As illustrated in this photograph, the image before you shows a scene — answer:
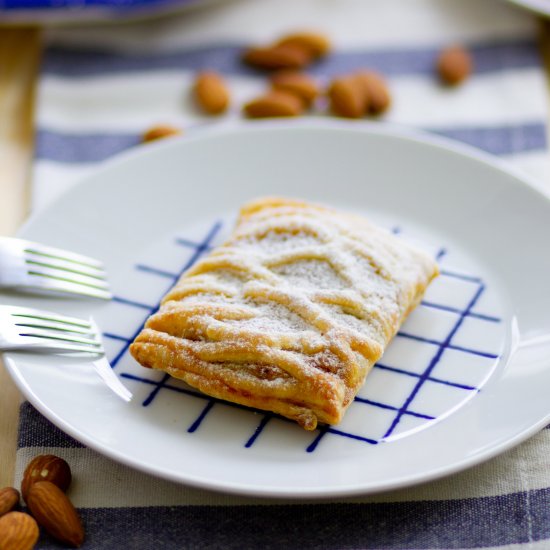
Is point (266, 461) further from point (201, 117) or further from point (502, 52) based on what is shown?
point (502, 52)

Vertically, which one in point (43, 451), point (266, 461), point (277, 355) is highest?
point (277, 355)

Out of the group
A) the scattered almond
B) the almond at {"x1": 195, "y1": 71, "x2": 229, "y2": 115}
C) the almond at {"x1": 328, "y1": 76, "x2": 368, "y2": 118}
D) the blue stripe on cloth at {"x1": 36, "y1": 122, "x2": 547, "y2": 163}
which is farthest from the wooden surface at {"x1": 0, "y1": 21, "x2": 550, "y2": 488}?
the almond at {"x1": 328, "y1": 76, "x2": 368, "y2": 118}

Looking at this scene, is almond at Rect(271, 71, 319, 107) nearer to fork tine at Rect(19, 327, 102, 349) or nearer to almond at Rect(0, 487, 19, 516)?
fork tine at Rect(19, 327, 102, 349)

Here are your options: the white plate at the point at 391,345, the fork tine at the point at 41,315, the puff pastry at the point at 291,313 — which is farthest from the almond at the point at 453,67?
the fork tine at the point at 41,315

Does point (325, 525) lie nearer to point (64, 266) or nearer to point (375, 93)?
point (64, 266)

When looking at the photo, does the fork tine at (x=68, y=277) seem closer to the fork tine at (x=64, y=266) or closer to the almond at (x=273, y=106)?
the fork tine at (x=64, y=266)

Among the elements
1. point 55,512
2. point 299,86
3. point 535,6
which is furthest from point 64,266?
point 535,6

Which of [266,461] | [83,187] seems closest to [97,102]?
[83,187]
